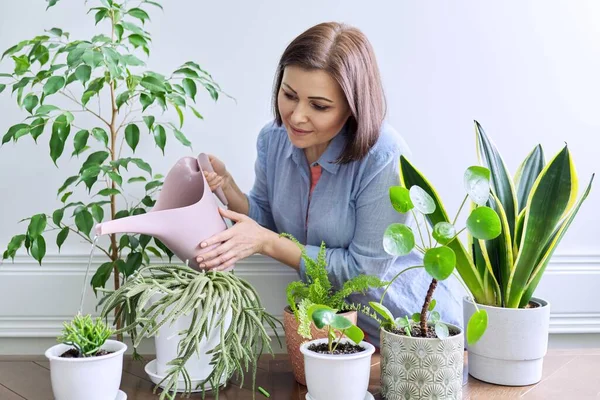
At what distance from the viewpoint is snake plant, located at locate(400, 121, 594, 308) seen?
4.22 ft

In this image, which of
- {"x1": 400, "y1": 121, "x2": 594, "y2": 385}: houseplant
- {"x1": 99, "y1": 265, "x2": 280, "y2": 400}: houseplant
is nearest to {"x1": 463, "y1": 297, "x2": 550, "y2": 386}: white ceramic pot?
{"x1": 400, "y1": 121, "x2": 594, "y2": 385}: houseplant

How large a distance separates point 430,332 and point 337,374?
19 centimetres

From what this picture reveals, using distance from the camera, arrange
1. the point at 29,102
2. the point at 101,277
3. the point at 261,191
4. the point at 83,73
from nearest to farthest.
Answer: the point at 83,73 < the point at 29,102 < the point at 101,277 < the point at 261,191

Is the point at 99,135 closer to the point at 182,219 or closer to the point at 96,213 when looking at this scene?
the point at 96,213

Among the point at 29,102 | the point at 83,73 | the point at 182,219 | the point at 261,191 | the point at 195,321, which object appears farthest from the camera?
the point at 261,191

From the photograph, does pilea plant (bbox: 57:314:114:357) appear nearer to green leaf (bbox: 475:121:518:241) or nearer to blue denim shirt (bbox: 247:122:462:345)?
blue denim shirt (bbox: 247:122:462:345)

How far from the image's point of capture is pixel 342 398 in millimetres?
1144

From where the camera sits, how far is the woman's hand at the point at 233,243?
53.6 inches

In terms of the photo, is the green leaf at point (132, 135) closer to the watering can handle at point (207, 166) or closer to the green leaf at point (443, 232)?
the watering can handle at point (207, 166)

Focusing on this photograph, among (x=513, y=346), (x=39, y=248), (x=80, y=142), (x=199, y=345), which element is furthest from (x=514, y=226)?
(x=39, y=248)

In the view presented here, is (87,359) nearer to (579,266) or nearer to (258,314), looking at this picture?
(258,314)

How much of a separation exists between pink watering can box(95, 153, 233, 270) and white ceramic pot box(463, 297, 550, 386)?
555mm

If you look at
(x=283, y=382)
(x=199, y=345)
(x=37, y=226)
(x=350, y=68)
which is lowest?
(x=283, y=382)

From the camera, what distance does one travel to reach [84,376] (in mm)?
1106
